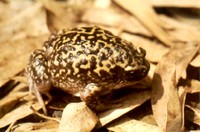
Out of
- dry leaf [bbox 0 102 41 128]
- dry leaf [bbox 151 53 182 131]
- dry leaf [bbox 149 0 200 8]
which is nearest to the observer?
dry leaf [bbox 151 53 182 131]

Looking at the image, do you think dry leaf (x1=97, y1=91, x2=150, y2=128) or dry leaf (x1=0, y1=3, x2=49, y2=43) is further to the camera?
dry leaf (x1=0, y1=3, x2=49, y2=43)

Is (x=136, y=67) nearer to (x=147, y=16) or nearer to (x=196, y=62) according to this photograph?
(x=196, y=62)

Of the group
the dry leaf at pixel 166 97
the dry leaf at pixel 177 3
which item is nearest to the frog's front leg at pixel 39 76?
the dry leaf at pixel 166 97

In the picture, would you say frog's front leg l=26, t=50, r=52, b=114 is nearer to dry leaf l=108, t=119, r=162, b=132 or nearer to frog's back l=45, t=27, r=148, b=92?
frog's back l=45, t=27, r=148, b=92

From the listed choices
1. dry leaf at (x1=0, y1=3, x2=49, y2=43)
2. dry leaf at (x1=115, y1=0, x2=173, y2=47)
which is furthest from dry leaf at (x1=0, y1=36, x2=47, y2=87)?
dry leaf at (x1=115, y1=0, x2=173, y2=47)

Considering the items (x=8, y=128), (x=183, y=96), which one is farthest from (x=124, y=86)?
(x=8, y=128)

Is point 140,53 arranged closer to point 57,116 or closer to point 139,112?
point 139,112

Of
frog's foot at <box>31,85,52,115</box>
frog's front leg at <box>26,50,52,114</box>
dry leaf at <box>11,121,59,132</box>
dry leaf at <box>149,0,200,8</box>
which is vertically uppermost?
Result: dry leaf at <box>149,0,200,8</box>

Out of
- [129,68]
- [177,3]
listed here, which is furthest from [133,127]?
[177,3]
